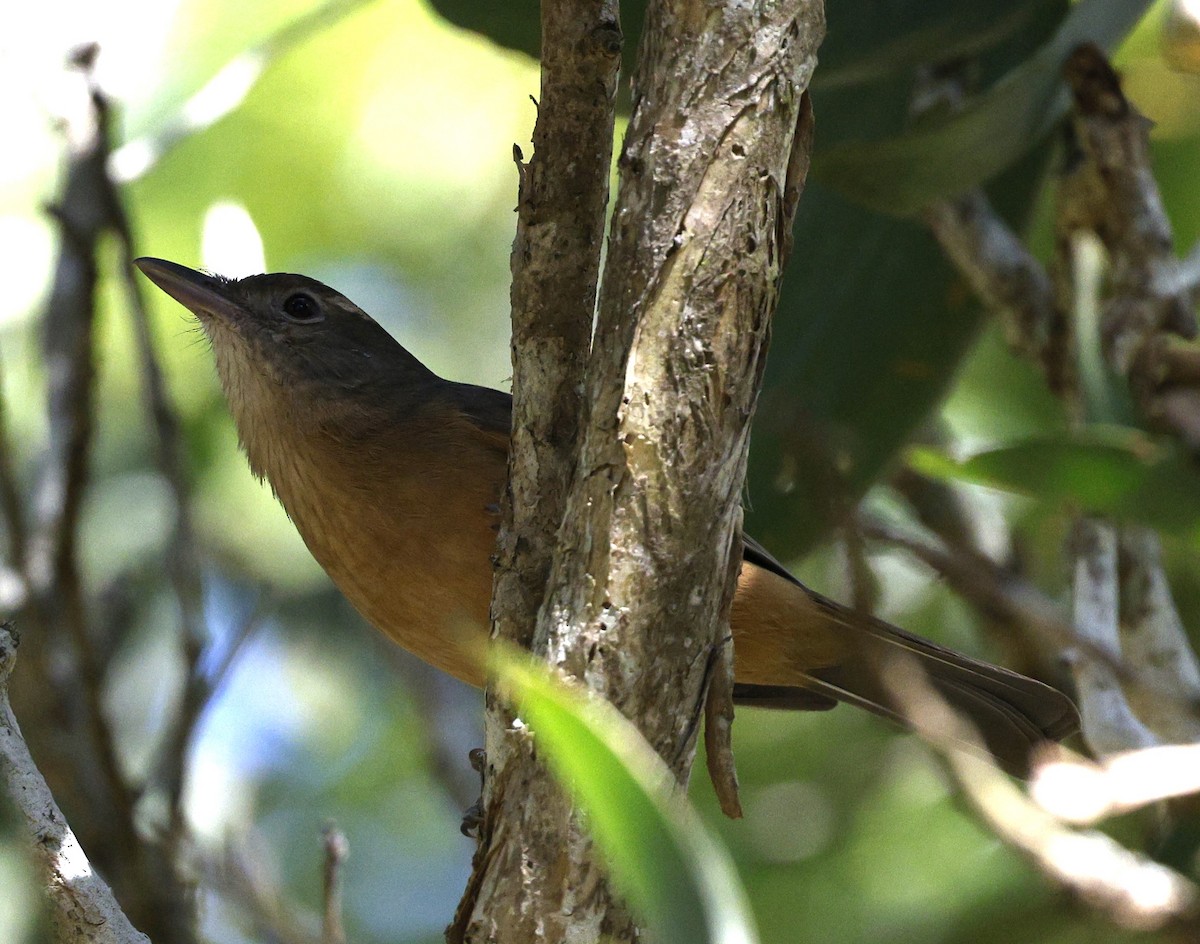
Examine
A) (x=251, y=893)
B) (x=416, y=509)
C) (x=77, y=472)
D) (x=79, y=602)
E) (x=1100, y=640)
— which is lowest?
(x=251, y=893)

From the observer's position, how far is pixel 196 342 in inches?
224

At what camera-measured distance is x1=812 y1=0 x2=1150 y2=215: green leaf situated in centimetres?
419

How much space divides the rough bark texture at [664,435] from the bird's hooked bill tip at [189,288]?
8.71ft

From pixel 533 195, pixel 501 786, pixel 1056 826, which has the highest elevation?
pixel 533 195

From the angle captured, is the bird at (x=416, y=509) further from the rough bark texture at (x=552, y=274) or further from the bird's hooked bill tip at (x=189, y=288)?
the rough bark texture at (x=552, y=274)

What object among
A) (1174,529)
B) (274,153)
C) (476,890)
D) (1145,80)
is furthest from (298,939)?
(1145,80)

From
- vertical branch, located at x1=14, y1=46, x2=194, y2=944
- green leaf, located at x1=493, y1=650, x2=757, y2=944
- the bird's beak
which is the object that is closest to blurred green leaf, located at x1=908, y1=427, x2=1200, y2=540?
green leaf, located at x1=493, y1=650, x2=757, y2=944

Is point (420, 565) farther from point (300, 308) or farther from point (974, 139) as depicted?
point (974, 139)

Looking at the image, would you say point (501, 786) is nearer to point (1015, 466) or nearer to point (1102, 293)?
point (1015, 466)

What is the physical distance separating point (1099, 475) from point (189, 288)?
2.96m

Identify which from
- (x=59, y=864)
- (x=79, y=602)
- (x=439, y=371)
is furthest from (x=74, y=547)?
(x=439, y=371)

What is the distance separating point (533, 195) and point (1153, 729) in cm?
269

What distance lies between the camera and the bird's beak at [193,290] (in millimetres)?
4973

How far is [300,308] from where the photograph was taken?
5223 mm
